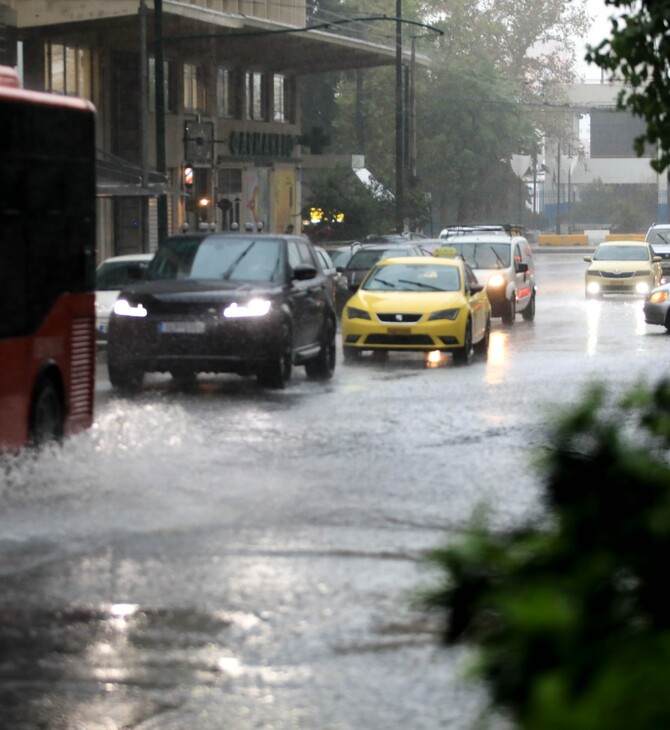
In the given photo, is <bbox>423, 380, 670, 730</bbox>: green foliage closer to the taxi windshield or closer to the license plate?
the license plate

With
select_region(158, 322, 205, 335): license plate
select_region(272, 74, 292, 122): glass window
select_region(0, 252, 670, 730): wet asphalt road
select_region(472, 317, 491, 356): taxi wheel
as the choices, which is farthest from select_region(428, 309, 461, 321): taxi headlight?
select_region(272, 74, 292, 122): glass window

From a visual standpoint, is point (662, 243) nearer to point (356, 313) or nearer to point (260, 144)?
point (260, 144)

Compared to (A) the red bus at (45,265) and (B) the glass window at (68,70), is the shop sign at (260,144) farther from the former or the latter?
(A) the red bus at (45,265)

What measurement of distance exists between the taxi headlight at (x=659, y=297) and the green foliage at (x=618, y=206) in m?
80.4

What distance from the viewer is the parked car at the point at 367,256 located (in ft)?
118

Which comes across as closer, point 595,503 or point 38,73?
point 595,503

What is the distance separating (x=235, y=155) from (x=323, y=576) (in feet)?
155

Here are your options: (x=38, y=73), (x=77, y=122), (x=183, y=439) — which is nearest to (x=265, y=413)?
(x=183, y=439)

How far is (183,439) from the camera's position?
14.2 m

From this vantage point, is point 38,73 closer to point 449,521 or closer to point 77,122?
point 77,122

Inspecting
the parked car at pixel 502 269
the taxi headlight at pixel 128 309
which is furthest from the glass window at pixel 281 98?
the taxi headlight at pixel 128 309

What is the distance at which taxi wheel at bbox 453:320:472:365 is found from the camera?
77.6 ft

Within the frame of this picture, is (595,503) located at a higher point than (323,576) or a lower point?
higher

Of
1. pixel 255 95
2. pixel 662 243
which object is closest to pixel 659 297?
pixel 662 243
